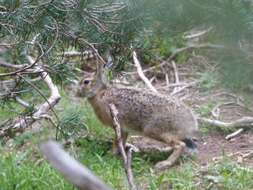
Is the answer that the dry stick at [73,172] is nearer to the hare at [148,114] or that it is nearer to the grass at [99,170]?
the grass at [99,170]

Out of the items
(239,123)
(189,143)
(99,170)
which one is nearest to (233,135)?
(239,123)

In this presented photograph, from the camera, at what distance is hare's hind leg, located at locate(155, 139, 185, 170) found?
578 centimetres

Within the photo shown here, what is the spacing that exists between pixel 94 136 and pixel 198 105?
152cm

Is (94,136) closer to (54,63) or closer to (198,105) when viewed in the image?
(198,105)

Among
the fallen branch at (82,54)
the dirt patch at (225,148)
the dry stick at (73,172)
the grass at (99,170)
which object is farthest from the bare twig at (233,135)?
the dry stick at (73,172)

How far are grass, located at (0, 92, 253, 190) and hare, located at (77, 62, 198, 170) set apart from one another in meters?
0.20

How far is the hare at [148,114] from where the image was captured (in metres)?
6.00

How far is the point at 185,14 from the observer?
6.81 feet

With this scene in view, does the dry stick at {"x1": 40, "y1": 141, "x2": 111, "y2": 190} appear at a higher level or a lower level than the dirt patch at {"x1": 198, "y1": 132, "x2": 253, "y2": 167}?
higher

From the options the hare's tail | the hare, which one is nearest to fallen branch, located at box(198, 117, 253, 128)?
the hare

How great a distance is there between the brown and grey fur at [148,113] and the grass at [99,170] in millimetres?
204

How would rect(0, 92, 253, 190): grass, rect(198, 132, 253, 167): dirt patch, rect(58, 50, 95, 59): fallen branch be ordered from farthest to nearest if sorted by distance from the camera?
rect(198, 132, 253, 167): dirt patch < rect(0, 92, 253, 190): grass < rect(58, 50, 95, 59): fallen branch

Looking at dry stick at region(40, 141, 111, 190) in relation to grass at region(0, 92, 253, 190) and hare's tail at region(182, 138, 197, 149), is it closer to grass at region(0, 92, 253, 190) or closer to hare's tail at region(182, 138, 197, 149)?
grass at region(0, 92, 253, 190)

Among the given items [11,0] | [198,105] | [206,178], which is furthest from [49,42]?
[198,105]
